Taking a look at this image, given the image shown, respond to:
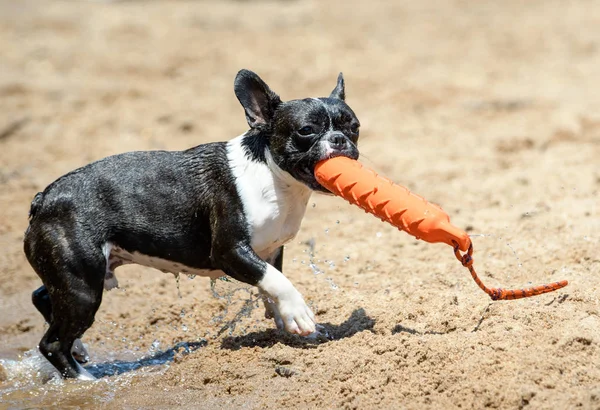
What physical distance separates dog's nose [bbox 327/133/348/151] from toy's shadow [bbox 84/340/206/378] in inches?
75.6

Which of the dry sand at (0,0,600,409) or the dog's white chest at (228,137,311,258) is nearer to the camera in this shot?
the dry sand at (0,0,600,409)

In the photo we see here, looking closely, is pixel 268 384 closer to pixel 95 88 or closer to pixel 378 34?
pixel 95 88

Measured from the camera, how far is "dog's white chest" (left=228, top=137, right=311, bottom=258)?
6.05 m

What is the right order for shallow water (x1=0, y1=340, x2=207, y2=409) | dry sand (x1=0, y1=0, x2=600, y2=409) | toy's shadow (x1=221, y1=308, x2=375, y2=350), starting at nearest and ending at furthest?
dry sand (x1=0, y1=0, x2=600, y2=409) → shallow water (x1=0, y1=340, x2=207, y2=409) → toy's shadow (x1=221, y1=308, x2=375, y2=350)

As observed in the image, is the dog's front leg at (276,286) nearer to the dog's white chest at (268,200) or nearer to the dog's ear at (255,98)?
the dog's white chest at (268,200)

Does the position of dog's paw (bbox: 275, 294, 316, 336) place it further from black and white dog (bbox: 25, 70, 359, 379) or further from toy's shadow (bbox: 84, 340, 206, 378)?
toy's shadow (bbox: 84, 340, 206, 378)

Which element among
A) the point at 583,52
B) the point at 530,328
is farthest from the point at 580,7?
the point at 530,328

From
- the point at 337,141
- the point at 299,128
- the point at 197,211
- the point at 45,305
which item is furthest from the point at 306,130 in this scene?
the point at 45,305

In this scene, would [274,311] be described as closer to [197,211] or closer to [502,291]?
[197,211]

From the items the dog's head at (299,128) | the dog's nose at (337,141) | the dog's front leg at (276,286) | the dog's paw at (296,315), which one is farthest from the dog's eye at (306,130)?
the dog's paw at (296,315)

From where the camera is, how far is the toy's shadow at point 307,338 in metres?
6.30

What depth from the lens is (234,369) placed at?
20.1 ft

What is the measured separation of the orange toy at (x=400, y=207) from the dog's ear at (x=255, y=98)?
2.09ft

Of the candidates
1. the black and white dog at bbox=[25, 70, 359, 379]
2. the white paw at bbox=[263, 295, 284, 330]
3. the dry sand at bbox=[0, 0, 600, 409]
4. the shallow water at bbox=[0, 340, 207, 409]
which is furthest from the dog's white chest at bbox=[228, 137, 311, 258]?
the shallow water at bbox=[0, 340, 207, 409]
